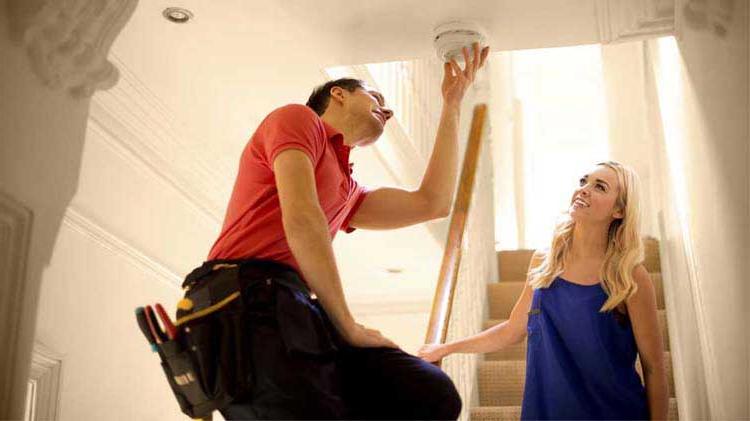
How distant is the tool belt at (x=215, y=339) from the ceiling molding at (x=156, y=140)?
7.63 ft

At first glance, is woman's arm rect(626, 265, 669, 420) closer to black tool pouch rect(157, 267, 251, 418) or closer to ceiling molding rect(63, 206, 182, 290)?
black tool pouch rect(157, 267, 251, 418)

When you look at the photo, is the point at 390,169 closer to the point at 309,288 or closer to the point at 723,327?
the point at 723,327

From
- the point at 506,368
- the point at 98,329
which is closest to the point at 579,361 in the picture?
the point at 506,368

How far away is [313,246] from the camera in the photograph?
96.5 inches

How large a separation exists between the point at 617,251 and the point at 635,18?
38.8 inches

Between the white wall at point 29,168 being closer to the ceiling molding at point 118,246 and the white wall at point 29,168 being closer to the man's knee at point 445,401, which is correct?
the ceiling molding at point 118,246

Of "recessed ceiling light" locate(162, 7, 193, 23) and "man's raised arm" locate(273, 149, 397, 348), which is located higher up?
"recessed ceiling light" locate(162, 7, 193, 23)

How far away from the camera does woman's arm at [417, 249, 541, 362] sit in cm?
350

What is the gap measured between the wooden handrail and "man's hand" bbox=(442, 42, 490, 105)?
2.89 ft

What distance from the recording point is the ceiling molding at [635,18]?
3664mm

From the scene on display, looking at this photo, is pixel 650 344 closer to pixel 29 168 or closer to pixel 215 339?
pixel 215 339

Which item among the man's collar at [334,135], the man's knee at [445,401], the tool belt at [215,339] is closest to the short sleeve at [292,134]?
the man's collar at [334,135]

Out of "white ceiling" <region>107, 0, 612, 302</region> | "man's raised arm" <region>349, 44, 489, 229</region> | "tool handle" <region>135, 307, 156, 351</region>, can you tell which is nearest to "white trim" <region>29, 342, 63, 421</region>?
"white ceiling" <region>107, 0, 612, 302</region>

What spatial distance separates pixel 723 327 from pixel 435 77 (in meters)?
4.66
